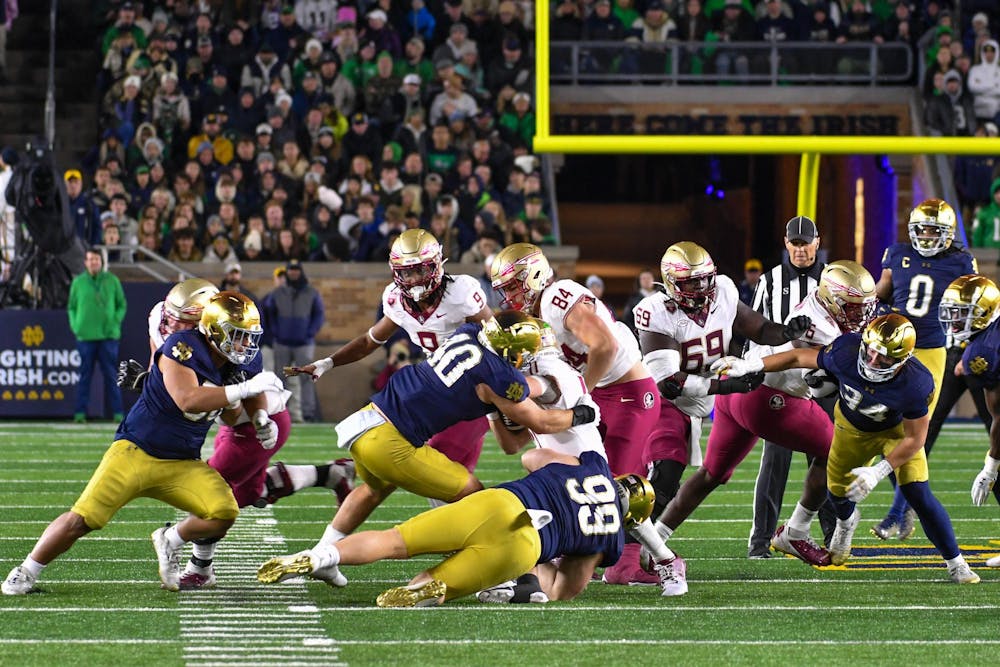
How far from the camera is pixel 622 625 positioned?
18.7ft

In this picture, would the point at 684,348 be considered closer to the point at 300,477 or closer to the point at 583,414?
the point at 583,414

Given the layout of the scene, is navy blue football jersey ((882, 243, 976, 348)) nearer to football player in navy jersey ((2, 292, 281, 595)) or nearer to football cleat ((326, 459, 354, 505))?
football cleat ((326, 459, 354, 505))

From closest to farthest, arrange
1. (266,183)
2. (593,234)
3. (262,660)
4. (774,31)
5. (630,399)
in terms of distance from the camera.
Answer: (262,660), (630,399), (266,183), (774,31), (593,234)

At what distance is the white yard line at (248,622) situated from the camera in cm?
506

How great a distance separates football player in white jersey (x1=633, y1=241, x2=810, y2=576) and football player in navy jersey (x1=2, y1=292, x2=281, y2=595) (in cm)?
173

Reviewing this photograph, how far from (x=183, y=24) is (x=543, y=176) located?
4.16m

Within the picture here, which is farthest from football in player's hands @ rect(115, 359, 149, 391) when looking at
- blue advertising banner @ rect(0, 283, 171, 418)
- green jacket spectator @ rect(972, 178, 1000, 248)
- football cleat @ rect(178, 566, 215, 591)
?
green jacket spectator @ rect(972, 178, 1000, 248)

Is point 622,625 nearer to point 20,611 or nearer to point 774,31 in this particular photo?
point 20,611

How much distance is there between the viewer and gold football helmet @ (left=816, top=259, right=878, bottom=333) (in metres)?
6.91

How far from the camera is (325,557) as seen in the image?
5914 mm

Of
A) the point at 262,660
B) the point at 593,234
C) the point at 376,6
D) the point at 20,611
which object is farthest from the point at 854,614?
the point at 593,234

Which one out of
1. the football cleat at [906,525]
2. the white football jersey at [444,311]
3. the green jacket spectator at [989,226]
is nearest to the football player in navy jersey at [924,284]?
the football cleat at [906,525]

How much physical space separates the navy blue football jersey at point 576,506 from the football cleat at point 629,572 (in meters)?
0.60

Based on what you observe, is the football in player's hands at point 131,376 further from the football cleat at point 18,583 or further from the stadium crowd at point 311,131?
the stadium crowd at point 311,131
